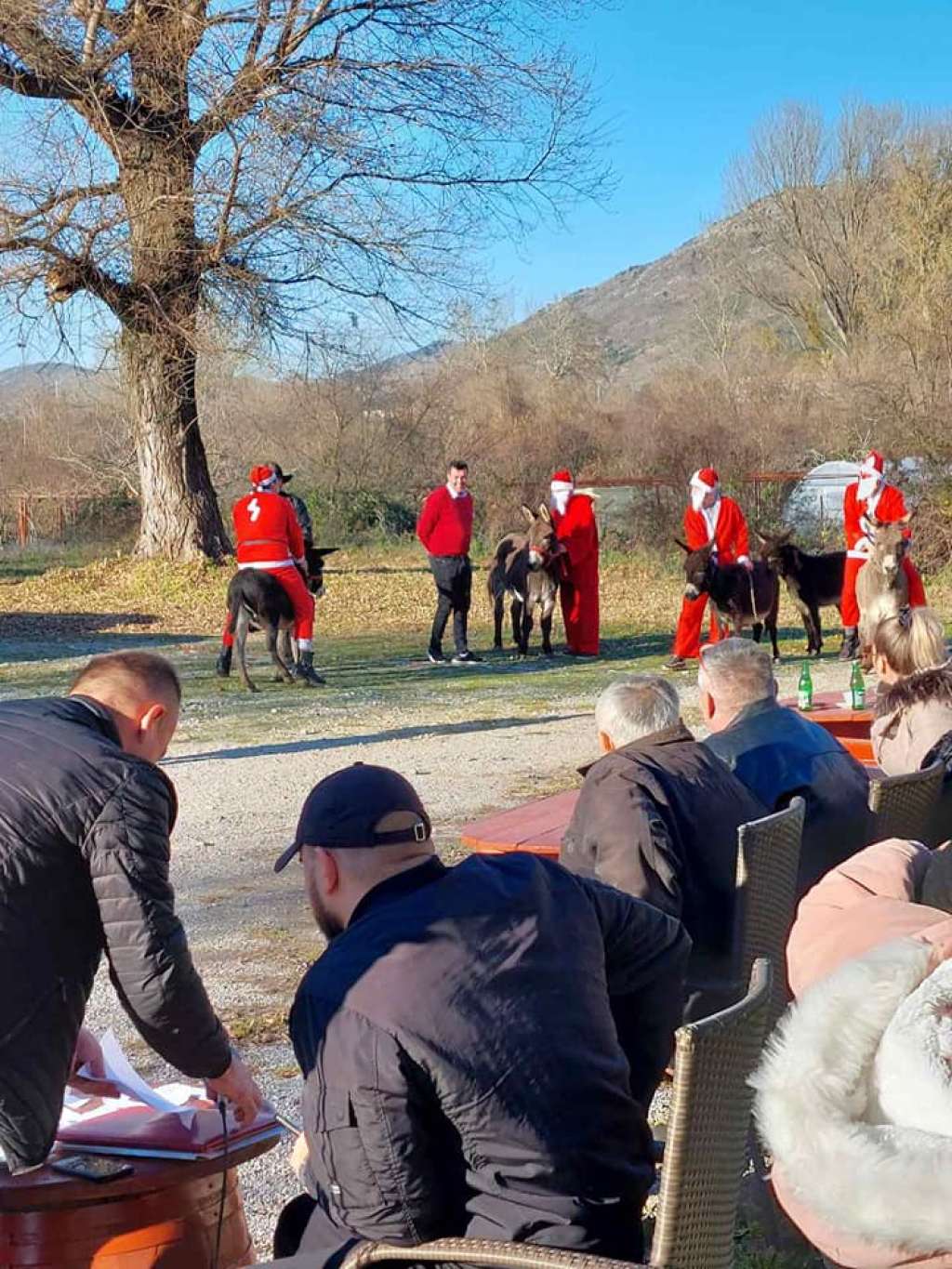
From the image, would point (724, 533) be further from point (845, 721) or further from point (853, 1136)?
point (853, 1136)

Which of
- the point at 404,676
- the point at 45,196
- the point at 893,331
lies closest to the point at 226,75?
the point at 45,196

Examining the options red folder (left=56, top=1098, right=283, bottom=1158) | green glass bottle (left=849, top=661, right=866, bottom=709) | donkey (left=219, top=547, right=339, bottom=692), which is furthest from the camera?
donkey (left=219, top=547, right=339, bottom=692)

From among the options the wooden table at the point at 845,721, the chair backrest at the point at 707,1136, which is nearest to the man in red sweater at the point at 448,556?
the wooden table at the point at 845,721

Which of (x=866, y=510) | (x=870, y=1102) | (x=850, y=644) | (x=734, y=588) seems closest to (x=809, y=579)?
(x=850, y=644)

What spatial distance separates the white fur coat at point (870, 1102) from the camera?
1.92 m

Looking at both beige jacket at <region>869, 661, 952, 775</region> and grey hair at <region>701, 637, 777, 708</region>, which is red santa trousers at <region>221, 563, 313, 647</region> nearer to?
beige jacket at <region>869, 661, 952, 775</region>

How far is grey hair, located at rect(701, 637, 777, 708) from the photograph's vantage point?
5.58m

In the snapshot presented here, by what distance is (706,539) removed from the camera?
1786cm

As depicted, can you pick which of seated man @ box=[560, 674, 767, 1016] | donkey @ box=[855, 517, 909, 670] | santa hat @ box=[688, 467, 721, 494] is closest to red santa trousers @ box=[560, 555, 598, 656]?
santa hat @ box=[688, 467, 721, 494]

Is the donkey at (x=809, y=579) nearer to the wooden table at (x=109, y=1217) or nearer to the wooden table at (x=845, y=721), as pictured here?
the wooden table at (x=845, y=721)

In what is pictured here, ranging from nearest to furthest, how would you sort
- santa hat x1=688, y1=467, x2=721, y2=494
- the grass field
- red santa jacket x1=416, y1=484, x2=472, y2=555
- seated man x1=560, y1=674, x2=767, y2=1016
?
seated man x1=560, y1=674, x2=767, y2=1016, the grass field, santa hat x1=688, y1=467, x2=721, y2=494, red santa jacket x1=416, y1=484, x2=472, y2=555

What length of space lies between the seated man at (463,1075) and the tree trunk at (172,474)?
24151 millimetres

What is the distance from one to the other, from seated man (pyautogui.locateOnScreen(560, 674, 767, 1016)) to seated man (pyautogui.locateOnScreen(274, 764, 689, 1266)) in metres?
1.47

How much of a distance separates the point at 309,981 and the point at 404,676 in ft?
45.8
